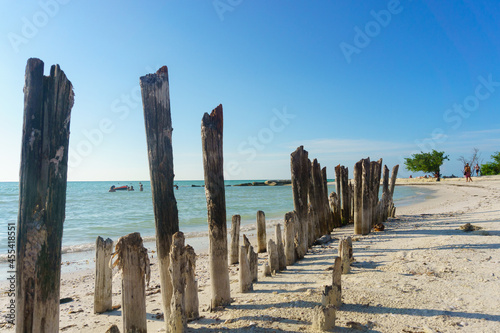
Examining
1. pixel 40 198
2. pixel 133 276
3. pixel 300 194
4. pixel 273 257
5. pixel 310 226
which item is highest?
pixel 40 198

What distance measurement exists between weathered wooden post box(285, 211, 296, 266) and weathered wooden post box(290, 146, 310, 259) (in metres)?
0.43

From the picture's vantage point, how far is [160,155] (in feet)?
13.8

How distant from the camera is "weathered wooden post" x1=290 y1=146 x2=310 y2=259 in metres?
7.67

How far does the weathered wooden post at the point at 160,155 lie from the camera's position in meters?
4.20

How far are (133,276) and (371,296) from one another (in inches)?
127

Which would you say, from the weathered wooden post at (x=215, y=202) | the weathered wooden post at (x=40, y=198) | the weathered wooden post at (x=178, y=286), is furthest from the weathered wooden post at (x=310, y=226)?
the weathered wooden post at (x=40, y=198)

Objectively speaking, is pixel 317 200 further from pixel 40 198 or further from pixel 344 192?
pixel 40 198

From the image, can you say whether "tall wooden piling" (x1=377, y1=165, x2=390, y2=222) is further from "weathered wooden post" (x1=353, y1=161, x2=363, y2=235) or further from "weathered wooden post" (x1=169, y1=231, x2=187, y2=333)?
"weathered wooden post" (x1=169, y1=231, x2=187, y2=333)

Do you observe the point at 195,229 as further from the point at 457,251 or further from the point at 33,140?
the point at 33,140

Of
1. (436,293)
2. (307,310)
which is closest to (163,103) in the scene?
(307,310)

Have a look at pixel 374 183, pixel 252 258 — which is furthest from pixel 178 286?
pixel 374 183

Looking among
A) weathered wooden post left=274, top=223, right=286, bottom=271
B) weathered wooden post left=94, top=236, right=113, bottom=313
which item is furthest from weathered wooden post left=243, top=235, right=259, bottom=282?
weathered wooden post left=94, top=236, right=113, bottom=313

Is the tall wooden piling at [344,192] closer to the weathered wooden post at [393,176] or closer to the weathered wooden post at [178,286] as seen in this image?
the weathered wooden post at [393,176]

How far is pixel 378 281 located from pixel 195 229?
1170cm
